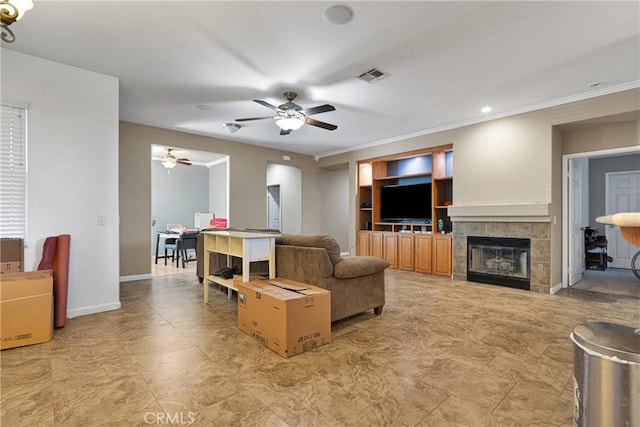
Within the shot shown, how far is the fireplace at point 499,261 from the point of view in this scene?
15.4ft

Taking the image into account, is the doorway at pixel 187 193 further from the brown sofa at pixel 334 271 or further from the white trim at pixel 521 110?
the brown sofa at pixel 334 271

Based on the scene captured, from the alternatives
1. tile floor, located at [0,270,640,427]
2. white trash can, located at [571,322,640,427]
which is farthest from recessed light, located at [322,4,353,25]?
tile floor, located at [0,270,640,427]

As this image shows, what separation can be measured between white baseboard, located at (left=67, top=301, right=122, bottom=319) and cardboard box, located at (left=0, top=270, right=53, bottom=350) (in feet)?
2.14

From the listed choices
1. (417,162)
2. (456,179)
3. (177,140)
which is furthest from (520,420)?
(177,140)

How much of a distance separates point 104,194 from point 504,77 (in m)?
4.85

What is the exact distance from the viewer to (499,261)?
4941 mm

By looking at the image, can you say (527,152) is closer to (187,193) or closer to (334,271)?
(334,271)

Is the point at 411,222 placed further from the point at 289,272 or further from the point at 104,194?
the point at 104,194

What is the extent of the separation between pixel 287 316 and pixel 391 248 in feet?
15.0

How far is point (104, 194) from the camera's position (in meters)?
3.51

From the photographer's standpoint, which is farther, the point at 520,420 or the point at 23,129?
the point at 23,129

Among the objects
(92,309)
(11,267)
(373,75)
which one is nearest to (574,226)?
(373,75)

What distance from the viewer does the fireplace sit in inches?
184

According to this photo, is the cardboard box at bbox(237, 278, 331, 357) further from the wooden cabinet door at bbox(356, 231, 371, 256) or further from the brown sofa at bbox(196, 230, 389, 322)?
the wooden cabinet door at bbox(356, 231, 371, 256)
